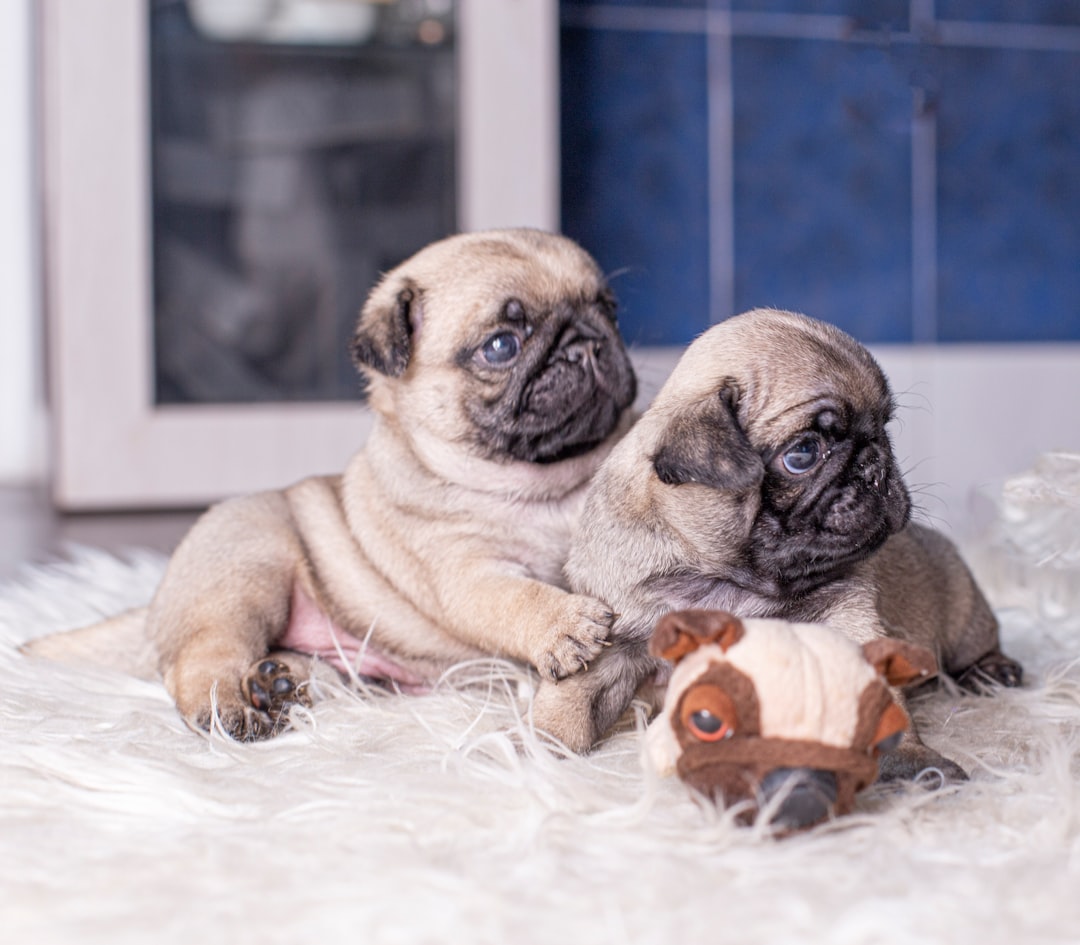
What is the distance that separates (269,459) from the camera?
5098 mm

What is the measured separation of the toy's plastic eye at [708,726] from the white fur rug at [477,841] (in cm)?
9

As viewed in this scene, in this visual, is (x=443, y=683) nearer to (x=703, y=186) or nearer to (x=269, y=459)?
(x=269, y=459)

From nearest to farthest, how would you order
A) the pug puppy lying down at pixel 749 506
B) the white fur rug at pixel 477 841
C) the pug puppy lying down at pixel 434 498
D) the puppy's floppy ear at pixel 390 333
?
the white fur rug at pixel 477 841, the pug puppy lying down at pixel 749 506, the pug puppy lying down at pixel 434 498, the puppy's floppy ear at pixel 390 333

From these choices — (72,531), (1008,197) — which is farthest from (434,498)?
(1008,197)

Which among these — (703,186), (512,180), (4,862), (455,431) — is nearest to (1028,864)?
(4,862)

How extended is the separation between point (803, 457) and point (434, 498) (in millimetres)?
854

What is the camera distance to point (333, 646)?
2.28m

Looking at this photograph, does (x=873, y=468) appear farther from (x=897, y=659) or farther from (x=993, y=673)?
(x=993, y=673)

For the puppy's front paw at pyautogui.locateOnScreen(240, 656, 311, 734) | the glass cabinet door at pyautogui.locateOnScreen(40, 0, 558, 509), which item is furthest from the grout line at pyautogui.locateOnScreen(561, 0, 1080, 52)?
the puppy's front paw at pyautogui.locateOnScreen(240, 656, 311, 734)

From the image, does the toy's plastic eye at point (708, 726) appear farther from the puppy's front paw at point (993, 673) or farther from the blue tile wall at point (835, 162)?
the blue tile wall at point (835, 162)

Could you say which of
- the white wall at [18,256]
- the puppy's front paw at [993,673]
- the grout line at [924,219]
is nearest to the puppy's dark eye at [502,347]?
the puppy's front paw at [993,673]

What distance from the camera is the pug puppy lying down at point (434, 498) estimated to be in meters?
2.21

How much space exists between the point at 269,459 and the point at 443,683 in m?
3.17

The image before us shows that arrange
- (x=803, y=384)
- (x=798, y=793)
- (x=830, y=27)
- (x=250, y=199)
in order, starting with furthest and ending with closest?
1. (x=830, y=27)
2. (x=250, y=199)
3. (x=803, y=384)
4. (x=798, y=793)
